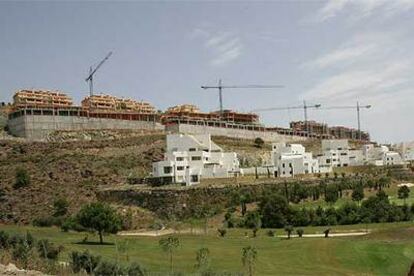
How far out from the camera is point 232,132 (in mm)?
126875

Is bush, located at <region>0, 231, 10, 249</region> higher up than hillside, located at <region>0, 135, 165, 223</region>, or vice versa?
hillside, located at <region>0, 135, 165, 223</region>

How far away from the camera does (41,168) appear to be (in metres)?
90.4

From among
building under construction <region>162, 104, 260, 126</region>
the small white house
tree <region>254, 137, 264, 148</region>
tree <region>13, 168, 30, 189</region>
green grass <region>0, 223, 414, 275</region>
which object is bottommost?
green grass <region>0, 223, 414, 275</region>

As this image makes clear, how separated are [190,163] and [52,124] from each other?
1080 inches

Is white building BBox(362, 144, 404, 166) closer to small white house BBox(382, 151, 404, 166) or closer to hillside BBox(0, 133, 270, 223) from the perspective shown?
small white house BBox(382, 151, 404, 166)

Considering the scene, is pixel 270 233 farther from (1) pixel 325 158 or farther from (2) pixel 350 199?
(1) pixel 325 158

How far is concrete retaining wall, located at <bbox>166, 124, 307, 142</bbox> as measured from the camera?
11482 centimetres

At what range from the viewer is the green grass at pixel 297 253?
40.9 meters

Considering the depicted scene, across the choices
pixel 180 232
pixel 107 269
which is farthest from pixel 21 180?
pixel 107 269

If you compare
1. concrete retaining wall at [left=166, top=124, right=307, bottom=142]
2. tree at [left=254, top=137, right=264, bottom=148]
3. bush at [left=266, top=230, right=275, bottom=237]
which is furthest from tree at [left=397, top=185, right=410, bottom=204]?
concrete retaining wall at [left=166, top=124, right=307, bottom=142]

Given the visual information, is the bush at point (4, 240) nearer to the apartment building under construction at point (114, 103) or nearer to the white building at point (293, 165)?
the white building at point (293, 165)

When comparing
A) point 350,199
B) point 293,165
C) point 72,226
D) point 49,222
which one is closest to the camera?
point 72,226

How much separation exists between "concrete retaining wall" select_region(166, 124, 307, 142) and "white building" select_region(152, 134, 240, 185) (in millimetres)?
16601

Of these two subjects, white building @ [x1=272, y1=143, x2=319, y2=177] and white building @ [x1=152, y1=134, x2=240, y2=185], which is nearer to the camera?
white building @ [x1=152, y1=134, x2=240, y2=185]
